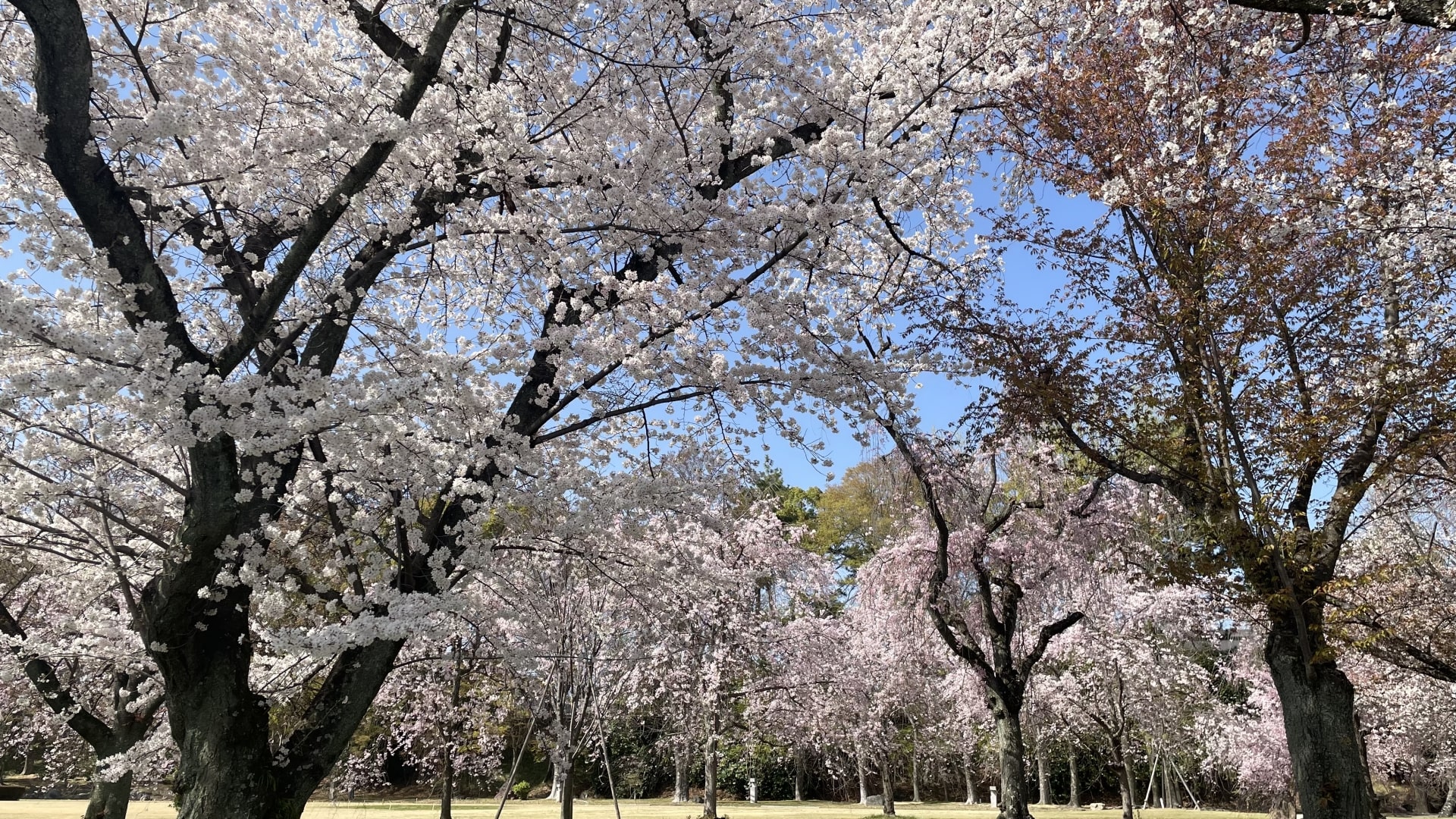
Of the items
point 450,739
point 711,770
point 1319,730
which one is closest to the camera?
point 1319,730

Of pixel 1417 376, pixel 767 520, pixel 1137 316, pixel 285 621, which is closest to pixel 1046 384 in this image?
pixel 1137 316

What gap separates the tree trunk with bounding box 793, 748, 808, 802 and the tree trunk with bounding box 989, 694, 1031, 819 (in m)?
14.8

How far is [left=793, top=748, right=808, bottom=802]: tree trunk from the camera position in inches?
994

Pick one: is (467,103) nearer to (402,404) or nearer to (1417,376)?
(402,404)

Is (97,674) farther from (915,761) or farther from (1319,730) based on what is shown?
(915,761)

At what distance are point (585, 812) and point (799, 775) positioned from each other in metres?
7.81

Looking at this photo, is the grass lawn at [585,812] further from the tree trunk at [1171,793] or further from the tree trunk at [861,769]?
the tree trunk at [1171,793]

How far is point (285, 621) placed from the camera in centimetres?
1042

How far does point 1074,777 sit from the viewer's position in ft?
80.4

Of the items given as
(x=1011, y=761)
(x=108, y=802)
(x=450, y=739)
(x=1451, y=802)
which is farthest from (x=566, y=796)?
(x=1451, y=802)

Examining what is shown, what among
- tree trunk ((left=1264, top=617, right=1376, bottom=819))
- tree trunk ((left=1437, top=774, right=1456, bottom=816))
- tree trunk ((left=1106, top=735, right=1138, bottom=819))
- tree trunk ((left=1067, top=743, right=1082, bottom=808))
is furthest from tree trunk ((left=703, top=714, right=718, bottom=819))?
tree trunk ((left=1437, top=774, right=1456, bottom=816))

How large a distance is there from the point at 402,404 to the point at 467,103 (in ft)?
6.13

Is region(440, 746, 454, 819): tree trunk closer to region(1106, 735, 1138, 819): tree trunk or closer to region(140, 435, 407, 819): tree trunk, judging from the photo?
region(140, 435, 407, 819): tree trunk

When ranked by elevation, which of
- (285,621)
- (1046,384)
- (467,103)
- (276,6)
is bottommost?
(285,621)
